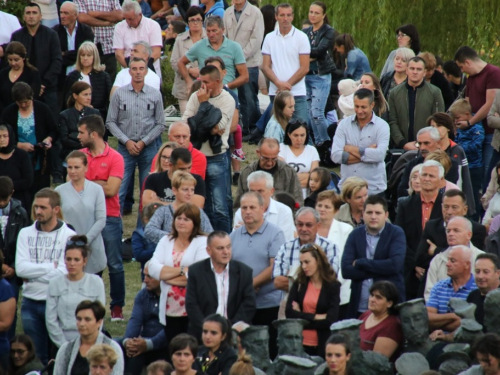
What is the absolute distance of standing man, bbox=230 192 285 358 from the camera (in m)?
9.22

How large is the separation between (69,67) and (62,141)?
2.45 metres

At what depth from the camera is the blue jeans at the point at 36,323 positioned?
9438mm

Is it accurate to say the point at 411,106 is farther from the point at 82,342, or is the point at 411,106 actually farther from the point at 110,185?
the point at 82,342

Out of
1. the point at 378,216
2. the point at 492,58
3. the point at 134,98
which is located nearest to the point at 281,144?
the point at 134,98

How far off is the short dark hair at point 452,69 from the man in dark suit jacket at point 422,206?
4.83 m

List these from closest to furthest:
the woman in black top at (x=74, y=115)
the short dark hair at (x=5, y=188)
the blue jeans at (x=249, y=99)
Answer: the short dark hair at (x=5, y=188), the woman in black top at (x=74, y=115), the blue jeans at (x=249, y=99)

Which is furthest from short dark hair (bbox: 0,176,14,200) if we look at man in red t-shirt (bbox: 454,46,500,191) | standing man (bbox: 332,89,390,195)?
man in red t-shirt (bbox: 454,46,500,191)

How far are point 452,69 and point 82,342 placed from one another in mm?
7947

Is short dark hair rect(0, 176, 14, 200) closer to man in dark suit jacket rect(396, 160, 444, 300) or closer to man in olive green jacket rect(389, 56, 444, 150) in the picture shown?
man in dark suit jacket rect(396, 160, 444, 300)

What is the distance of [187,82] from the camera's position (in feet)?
46.9

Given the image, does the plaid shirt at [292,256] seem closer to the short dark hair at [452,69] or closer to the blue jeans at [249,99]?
the short dark hair at [452,69]

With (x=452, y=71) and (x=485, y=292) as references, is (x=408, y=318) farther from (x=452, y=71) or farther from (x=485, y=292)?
(x=452, y=71)

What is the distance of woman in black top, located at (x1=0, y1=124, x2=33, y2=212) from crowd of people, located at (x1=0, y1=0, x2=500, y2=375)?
0.05 feet

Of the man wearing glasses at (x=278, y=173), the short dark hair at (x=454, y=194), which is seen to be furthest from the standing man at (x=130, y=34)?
the short dark hair at (x=454, y=194)
